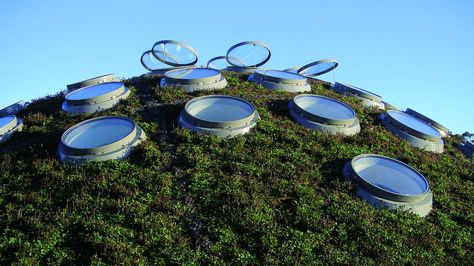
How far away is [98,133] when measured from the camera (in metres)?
21.4

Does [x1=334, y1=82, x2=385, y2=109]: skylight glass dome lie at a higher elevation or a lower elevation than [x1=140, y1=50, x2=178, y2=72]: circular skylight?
lower

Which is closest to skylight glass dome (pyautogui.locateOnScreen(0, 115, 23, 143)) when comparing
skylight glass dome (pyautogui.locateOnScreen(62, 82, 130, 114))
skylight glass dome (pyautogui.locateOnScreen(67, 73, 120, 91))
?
skylight glass dome (pyautogui.locateOnScreen(62, 82, 130, 114))

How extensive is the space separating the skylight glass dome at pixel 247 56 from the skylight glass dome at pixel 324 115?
317 inches

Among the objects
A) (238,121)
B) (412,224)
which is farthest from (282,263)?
(238,121)

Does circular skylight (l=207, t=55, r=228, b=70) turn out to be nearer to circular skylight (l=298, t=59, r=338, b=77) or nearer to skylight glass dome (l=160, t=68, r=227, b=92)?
circular skylight (l=298, t=59, r=338, b=77)

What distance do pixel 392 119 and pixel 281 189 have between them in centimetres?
1185

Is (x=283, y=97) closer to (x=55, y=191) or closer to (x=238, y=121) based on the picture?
(x=238, y=121)

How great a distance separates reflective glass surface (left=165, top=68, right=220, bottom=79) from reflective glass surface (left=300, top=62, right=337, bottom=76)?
920cm

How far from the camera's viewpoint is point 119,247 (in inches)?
562

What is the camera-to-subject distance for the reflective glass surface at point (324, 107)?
2502 cm

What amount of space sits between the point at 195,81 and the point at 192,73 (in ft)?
7.32

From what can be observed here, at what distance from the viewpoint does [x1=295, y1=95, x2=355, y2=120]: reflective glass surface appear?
25.0 metres

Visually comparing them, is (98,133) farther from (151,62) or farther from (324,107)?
(151,62)

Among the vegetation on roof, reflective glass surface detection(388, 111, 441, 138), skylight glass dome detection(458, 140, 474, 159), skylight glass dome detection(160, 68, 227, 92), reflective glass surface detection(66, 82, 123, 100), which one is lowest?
skylight glass dome detection(458, 140, 474, 159)
